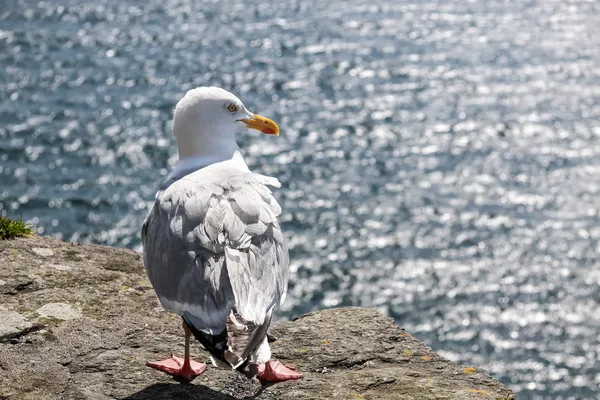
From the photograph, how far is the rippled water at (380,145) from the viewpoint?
3153 cm

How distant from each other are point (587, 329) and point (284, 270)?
25.7 metres

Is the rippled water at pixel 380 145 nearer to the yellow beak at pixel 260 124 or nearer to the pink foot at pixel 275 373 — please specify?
the yellow beak at pixel 260 124

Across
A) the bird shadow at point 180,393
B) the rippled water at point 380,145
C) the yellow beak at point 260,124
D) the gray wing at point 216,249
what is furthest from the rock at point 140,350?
the rippled water at point 380,145

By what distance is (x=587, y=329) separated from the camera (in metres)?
30.8

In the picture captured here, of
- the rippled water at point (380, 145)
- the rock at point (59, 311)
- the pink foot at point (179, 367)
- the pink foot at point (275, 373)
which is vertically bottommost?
the rippled water at point (380, 145)

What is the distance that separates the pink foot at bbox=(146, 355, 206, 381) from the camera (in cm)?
743

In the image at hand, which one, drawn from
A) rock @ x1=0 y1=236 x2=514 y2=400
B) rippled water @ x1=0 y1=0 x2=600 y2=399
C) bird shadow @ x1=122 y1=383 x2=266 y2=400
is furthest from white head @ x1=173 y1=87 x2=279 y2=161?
rippled water @ x1=0 y1=0 x2=600 y2=399

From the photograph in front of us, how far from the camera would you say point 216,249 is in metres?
7.09

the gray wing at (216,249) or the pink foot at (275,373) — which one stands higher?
the gray wing at (216,249)

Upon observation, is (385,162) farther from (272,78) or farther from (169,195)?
(169,195)

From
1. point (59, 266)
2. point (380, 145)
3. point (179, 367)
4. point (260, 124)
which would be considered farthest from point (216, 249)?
point (380, 145)

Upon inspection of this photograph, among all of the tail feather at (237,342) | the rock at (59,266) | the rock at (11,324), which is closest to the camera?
the tail feather at (237,342)

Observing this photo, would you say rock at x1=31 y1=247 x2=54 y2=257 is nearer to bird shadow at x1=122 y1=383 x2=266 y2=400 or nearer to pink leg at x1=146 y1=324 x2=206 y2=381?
pink leg at x1=146 y1=324 x2=206 y2=381

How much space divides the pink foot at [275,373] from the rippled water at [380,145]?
22241 millimetres
